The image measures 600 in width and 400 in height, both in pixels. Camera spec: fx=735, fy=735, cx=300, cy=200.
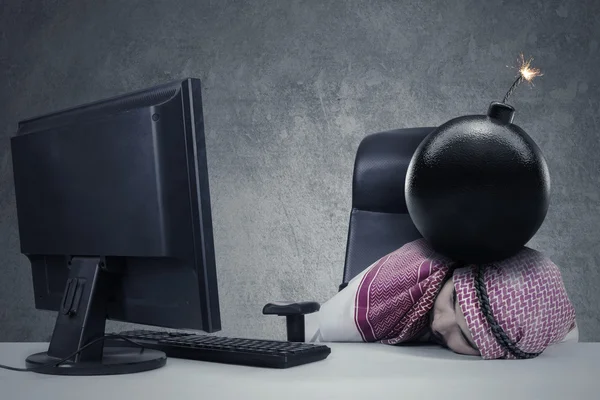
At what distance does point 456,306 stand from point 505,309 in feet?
0.26

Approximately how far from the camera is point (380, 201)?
Result: 6.47 ft

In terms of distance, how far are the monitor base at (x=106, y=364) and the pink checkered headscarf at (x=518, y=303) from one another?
0.44m

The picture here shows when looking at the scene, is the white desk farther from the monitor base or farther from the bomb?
the bomb

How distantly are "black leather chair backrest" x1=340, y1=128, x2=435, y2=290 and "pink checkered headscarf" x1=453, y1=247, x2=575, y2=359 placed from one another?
81cm

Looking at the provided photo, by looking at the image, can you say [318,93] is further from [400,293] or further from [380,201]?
[400,293]

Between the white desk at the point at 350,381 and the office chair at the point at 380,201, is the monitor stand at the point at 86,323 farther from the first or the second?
the office chair at the point at 380,201

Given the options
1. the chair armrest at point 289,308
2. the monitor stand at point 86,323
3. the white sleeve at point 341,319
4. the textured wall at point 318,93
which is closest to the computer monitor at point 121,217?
the monitor stand at point 86,323

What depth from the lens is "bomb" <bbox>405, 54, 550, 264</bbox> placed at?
1.03 m

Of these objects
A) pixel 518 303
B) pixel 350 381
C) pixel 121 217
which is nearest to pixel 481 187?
pixel 518 303

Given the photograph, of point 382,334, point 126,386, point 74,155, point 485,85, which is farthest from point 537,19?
point 126,386

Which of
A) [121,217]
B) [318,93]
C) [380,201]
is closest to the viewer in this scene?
[121,217]

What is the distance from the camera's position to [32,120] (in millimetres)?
1183

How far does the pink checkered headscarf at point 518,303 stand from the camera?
1.04 meters

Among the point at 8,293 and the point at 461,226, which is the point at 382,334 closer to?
the point at 461,226
